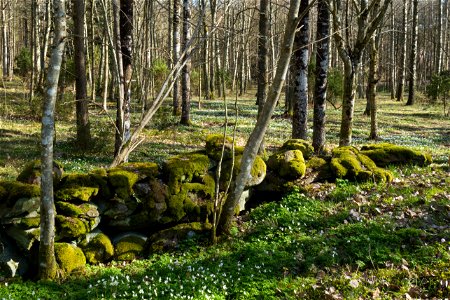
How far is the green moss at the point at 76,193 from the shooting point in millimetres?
6867

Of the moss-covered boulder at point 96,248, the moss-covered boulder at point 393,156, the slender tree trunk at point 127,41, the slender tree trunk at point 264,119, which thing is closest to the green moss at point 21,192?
the moss-covered boulder at point 96,248

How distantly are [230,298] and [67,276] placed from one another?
258 centimetres

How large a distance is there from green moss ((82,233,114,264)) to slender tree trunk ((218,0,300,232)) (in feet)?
6.84

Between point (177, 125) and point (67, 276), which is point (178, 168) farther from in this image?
point (177, 125)

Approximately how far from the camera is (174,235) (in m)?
7.43

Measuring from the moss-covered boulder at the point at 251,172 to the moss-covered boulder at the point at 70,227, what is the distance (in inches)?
120

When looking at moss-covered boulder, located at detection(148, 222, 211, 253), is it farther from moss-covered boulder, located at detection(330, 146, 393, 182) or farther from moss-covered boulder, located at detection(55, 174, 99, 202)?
moss-covered boulder, located at detection(330, 146, 393, 182)

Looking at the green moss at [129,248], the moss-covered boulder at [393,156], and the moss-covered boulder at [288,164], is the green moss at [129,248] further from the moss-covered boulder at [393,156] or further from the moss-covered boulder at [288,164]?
the moss-covered boulder at [393,156]

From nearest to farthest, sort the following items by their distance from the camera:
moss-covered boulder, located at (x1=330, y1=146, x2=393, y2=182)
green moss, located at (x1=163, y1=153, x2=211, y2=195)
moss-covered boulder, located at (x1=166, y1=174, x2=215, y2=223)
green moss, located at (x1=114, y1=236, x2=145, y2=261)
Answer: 1. green moss, located at (x1=114, y1=236, x2=145, y2=261)
2. moss-covered boulder, located at (x1=166, y1=174, x2=215, y2=223)
3. green moss, located at (x1=163, y1=153, x2=211, y2=195)
4. moss-covered boulder, located at (x1=330, y1=146, x2=393, y2=182)

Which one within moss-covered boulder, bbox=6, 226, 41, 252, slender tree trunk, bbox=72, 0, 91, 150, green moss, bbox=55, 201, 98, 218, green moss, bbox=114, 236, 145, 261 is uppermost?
slender tree trunk, bbox=72, 0, 91, 150

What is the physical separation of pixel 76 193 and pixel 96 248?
41.1 inches

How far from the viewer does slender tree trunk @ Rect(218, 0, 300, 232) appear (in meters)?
6.81

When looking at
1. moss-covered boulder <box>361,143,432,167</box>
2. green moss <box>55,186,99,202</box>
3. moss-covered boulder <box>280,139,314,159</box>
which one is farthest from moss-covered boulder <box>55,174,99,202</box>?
moss-covered boulder <box>361,143,432,167</box>

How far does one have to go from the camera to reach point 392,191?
8.62 meters
